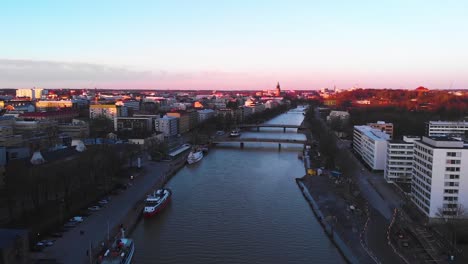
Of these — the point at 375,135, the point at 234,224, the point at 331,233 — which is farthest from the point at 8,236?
the point at 375,135

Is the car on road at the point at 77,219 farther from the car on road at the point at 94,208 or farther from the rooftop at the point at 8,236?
the rooftop at the point at 8,236

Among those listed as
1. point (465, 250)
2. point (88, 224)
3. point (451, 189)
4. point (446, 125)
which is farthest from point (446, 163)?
point (446, 125)

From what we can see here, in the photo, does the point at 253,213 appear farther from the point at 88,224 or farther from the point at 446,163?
the point at 446,163

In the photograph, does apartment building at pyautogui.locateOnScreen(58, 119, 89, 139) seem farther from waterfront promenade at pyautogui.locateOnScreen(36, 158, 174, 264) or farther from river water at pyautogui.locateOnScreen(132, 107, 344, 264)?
waterfront promenade at pyautogui.locateOnScreen(36, 158, 174, 264)

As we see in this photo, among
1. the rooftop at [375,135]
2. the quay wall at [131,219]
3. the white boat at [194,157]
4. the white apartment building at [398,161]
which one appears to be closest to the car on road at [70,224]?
the quay wall at [131,219]

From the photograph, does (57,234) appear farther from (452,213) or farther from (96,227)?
(452,213)

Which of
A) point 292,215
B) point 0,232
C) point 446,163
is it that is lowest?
point 292,215
